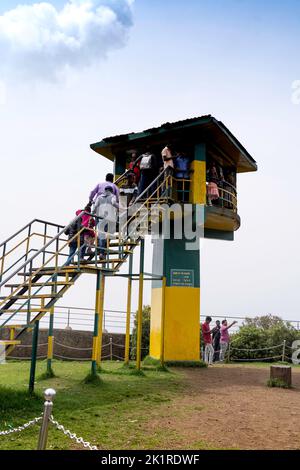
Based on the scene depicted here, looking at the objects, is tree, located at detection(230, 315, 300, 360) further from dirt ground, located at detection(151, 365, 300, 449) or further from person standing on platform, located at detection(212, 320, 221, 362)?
dirt ground, located at detection(151, 365, 300, 449)

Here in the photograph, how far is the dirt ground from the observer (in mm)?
6684

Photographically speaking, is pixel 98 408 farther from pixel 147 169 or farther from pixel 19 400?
pixel 147 169

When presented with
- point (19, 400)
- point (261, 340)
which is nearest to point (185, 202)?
point (19, 400)

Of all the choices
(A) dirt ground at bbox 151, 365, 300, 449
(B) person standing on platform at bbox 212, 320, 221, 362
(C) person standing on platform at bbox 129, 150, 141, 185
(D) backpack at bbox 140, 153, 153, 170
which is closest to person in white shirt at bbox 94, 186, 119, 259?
(D) backpack at bbox 140, 153, 153, 170

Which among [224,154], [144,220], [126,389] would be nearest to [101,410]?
[126,389]

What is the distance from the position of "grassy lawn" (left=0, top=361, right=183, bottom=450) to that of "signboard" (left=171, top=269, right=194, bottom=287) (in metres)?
4.22

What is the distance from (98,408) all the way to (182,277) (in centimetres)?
848

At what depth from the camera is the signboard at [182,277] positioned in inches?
645

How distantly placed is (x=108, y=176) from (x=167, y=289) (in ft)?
17.4

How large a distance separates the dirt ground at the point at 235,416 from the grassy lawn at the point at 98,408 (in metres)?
0.37

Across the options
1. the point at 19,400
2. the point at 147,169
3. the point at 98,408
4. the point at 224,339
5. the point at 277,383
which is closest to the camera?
the point at 19,400

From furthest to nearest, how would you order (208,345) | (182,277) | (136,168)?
(208,345) < (182,277) < (136,168)

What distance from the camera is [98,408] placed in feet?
27.3
